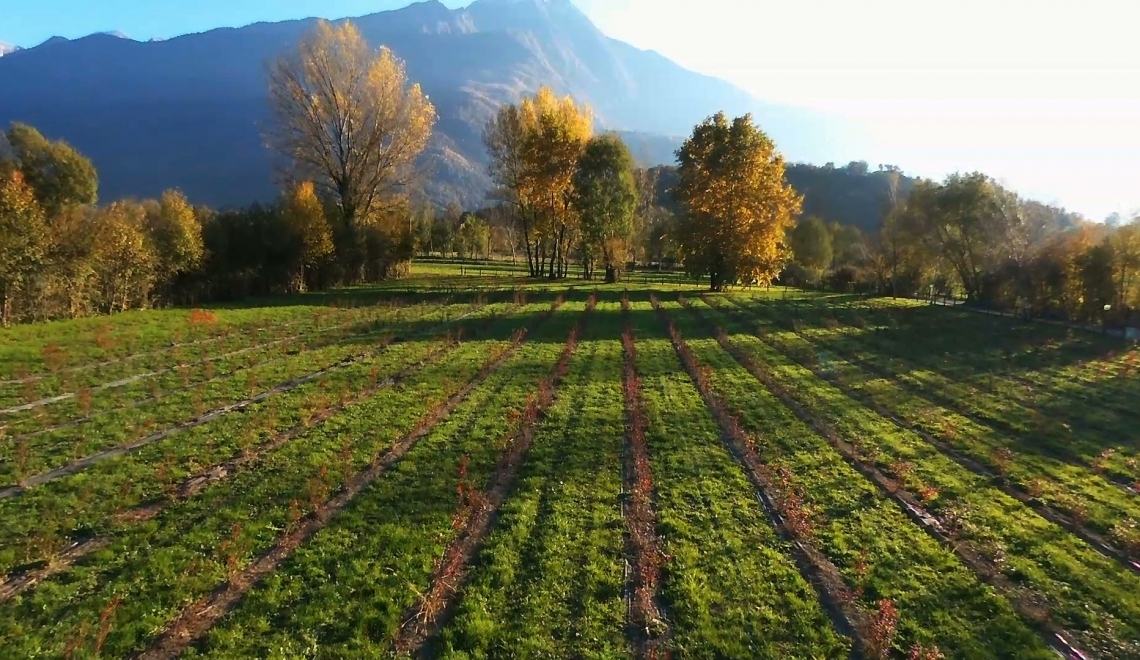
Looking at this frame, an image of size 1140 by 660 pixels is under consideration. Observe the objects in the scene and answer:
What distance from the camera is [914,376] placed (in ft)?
63.9

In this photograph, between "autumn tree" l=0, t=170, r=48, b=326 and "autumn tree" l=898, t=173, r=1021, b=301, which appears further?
"autumn tree" l=898, t=173, r=1021, b=301

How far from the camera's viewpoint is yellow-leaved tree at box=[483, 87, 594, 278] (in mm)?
49750

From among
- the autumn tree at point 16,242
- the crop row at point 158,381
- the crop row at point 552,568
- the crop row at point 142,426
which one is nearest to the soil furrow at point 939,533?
the crop row at point 552,568

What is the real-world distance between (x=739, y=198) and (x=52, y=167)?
4295 cm

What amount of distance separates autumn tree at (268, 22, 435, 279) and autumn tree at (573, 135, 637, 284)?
13.6 m

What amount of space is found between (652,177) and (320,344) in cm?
6824

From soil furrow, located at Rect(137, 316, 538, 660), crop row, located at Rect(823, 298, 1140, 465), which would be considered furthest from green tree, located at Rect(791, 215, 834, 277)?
soil furrow, located at Rect(137, 316, 538, 660)

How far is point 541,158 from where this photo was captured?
49719 millimetres

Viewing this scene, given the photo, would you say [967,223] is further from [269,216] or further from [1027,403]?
[269,216]

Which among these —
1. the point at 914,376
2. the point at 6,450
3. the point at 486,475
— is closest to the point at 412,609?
the point at 486,475

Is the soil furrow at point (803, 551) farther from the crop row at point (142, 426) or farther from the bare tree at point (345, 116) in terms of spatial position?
the bare tree at point (345, 116)

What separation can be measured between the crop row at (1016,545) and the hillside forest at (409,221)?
27851 mm

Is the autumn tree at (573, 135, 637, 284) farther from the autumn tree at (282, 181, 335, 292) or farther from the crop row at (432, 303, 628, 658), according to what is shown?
the crop row at (432, 303, 628, 658)

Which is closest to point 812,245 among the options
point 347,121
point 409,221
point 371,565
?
point 409,221
